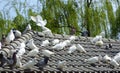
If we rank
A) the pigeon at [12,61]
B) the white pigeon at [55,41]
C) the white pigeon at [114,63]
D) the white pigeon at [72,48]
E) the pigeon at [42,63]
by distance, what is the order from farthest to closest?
the white pigeon at [55,41]
the white pigeon at [72,48]
the white pigeon at [114,63]
the pigeon at [42,63]
the pigeon at [12,61]

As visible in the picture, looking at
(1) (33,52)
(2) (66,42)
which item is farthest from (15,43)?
(2) (66,42)

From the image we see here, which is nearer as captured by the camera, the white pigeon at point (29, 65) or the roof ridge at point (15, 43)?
the white pigeon at point (29, 65)

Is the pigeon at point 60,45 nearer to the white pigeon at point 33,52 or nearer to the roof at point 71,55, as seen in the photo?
the roof at point 71,55

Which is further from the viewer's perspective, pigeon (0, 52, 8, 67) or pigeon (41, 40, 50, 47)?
pigeon (41, 40, 50, 47)

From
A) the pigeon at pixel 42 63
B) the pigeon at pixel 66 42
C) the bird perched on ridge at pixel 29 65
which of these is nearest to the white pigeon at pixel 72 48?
the pigeon at pixel 66 42

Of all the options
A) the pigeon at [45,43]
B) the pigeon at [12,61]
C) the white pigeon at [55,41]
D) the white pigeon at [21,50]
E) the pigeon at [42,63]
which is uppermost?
the white pigeon at [55,41]

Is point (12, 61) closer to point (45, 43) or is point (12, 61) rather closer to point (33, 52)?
point (33, 52)

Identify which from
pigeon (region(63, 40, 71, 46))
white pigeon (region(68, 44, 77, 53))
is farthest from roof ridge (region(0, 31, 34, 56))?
white pigeon (region(68, 44, 77, 53))

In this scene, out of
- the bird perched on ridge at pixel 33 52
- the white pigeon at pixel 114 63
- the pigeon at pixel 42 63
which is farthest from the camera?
the white pigeon at pixel 114 63

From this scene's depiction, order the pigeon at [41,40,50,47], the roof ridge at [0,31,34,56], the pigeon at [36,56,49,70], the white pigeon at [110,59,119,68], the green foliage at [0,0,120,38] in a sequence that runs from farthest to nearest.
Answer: the green foliage at [0,0,120,38] < the pigeon at [41,40,50,47] < the white pigeon at [110,59,119,68] < the roof ridge at [0,31,34,56] < the pigeon at [36,56,49,70]

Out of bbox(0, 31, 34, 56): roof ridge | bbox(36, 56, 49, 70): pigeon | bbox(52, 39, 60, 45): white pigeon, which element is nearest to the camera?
bbox(36, 56, 49, 70): pigeon

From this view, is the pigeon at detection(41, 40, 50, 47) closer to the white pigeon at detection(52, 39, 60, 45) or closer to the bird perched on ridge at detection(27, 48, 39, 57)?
the white pigeon at detection(52, 39, 60, 45)

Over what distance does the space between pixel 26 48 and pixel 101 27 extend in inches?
576

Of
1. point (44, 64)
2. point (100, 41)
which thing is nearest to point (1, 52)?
point (44, 64)
